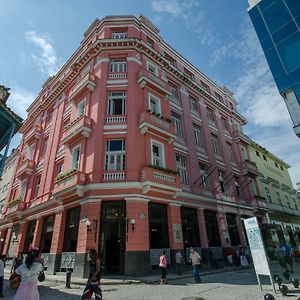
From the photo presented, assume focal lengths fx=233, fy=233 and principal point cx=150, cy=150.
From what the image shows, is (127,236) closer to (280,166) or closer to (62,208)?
(62,208)

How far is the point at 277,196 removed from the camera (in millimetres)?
33562

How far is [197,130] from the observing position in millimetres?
24297

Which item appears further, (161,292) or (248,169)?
(248,169)

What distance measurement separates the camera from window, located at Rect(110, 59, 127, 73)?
65.7ft

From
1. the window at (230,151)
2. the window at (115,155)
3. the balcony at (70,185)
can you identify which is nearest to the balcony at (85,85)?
the window at (115,155)

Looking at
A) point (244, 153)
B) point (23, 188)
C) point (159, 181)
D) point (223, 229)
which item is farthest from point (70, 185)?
point (244, 153)

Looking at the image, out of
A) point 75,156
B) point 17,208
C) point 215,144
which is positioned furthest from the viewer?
point 215,144

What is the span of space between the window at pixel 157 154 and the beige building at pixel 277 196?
1552 cm

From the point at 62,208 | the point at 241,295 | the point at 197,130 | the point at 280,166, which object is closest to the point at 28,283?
the point at 241,295

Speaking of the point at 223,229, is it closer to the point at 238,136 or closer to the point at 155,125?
the point at 155,125

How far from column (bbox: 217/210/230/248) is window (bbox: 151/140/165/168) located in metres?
8.06

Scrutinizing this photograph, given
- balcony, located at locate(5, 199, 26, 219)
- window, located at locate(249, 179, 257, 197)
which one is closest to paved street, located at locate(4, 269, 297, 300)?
balcony, located at locate(5, 199, 26, 219)

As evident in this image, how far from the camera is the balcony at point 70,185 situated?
50.3 feet

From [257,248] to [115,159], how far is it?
10.3 metres
